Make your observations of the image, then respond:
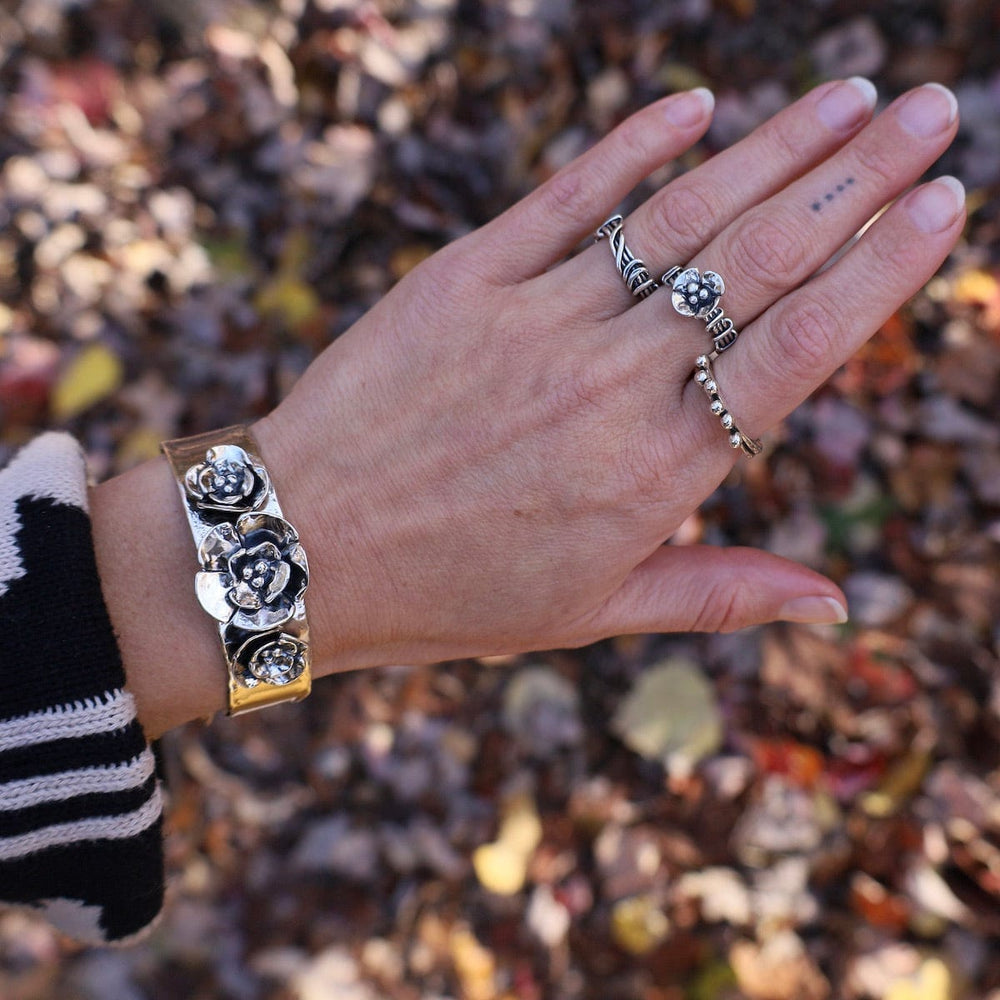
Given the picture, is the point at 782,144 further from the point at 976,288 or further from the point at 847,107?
the point at 976,288

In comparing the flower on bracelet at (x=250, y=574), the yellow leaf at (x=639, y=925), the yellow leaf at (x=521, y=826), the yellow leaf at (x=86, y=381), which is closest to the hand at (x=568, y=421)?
the flower on bracelet at (x=250, y=574)

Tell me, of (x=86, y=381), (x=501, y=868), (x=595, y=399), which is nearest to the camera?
(x=595, y=399)

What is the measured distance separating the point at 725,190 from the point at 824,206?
0.78 feet

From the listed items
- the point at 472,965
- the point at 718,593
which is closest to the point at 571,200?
the point at 718,593

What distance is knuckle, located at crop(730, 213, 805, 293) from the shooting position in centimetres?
193

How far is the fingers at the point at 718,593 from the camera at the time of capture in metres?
2.05

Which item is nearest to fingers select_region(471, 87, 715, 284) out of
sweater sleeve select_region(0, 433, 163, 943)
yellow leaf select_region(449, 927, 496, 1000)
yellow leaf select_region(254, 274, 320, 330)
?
sweater sleeve select_region(0, 433, 163, 943)

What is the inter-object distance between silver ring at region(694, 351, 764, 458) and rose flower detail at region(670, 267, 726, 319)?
106mm

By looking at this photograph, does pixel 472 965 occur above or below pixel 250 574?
below

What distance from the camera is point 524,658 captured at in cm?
311

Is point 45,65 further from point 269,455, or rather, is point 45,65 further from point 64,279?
point 269,455

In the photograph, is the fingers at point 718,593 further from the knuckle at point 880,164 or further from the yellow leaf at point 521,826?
the yellow leaf at point 521,826

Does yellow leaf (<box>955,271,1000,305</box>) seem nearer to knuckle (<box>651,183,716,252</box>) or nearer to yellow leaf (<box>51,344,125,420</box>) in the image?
knuckle (<box>651,183,716,252</box>)

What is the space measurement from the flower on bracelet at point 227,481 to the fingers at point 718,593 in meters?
0.87
